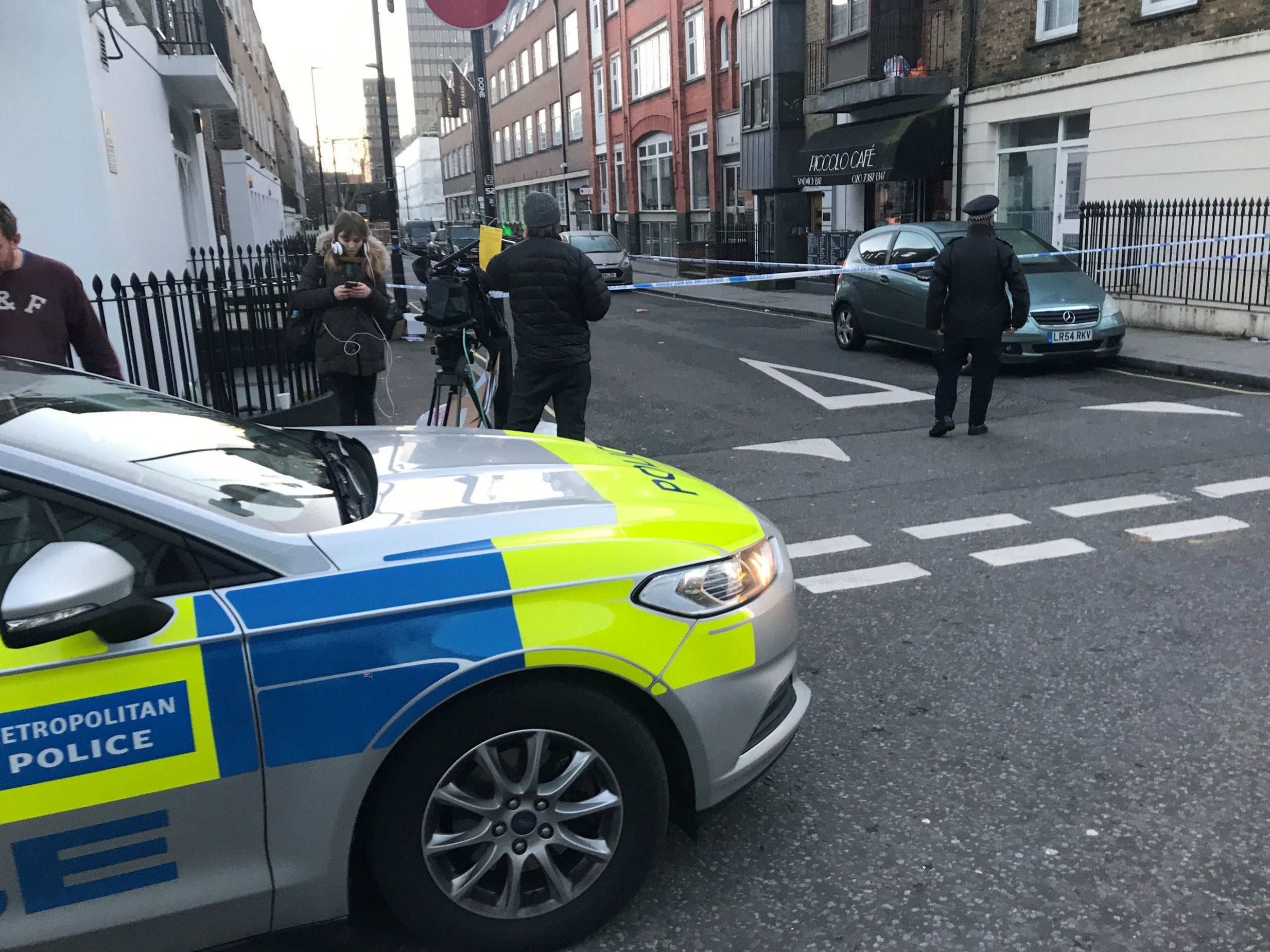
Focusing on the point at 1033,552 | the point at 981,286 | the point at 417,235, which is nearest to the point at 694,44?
the point at 417,235

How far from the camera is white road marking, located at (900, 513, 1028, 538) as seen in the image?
19.8ft

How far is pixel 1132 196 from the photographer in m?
16.3

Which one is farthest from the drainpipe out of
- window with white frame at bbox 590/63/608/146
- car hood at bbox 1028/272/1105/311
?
window with white frame at bbox 590/63/608/146

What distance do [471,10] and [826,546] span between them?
13.8 ft

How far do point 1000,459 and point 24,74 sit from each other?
8.02 metres

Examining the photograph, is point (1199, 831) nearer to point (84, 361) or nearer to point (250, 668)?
point (250, 668)

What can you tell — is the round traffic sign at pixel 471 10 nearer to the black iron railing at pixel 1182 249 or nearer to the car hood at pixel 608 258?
the black iron railing at pixel 1182 249

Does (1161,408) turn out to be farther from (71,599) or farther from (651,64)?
(651,64)

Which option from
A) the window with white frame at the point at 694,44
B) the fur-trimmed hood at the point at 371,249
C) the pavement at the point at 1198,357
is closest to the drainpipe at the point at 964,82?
the pavement at the point at 1198,357

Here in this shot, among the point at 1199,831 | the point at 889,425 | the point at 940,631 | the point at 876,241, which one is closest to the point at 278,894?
the point at 1199,831

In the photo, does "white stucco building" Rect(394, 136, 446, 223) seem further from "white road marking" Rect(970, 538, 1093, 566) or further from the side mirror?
the side mirror

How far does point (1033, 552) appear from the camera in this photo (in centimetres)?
562

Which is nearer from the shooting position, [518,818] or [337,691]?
[337,691]

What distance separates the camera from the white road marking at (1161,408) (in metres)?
9.16
